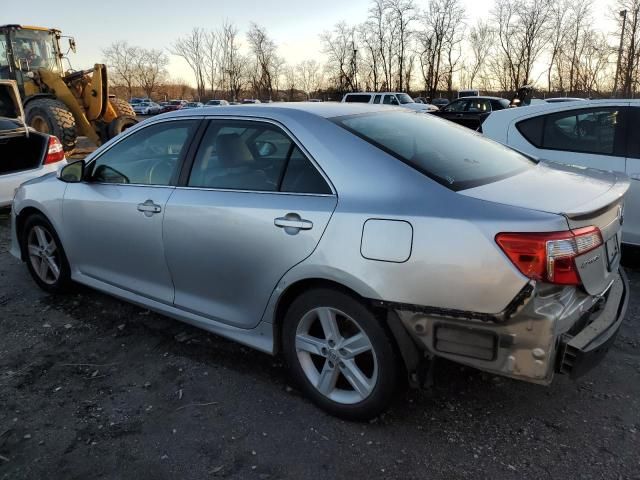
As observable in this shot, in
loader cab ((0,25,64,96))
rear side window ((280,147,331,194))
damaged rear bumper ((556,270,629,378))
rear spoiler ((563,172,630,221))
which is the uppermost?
loader cab ((0,25,64,96))

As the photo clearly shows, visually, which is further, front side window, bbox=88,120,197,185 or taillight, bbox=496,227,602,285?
front side window, bbox=88,120,197,185

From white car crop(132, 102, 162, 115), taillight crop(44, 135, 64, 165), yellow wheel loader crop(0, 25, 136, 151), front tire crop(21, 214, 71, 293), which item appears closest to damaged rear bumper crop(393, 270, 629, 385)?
front tire crop(21, 214, 71, 293)

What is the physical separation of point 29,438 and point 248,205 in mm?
1598

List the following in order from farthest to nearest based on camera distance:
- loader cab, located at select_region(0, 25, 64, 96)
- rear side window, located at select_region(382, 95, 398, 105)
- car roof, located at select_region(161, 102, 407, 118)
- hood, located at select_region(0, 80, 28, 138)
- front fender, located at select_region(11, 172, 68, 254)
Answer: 1. rear side window, located at select_region(382, 95, 398, 105)
2. loader cab, located at select_region(0, 25, 64, 96)
3. hood, located at select_region(0, 80, 28, 138)
4. front fender, located at select_region(11, 172, 68, 254)
5. car roof, located at select_region(161, 102, 407, 118)

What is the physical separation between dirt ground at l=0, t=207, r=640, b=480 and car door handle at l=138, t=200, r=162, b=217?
3.08 feet

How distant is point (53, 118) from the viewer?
1173 centimetres

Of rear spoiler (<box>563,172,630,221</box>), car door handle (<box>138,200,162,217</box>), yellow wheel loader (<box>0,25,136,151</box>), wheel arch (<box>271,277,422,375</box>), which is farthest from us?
yellow wheel loader (<box>0,25,136,151</box>)

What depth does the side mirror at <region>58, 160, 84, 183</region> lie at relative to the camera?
12.4 ft

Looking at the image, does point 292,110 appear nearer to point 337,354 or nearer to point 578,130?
point 337,354

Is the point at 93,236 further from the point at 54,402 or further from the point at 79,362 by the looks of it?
the point at 54,402

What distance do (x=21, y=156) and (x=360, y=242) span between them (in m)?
6.33

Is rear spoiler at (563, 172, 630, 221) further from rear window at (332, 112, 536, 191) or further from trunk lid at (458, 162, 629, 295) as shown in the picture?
rear window at (332, 112, 536, 191)

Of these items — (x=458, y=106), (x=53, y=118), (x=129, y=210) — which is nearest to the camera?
(x=129, y=210)

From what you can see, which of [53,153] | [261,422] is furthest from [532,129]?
[53,153]
